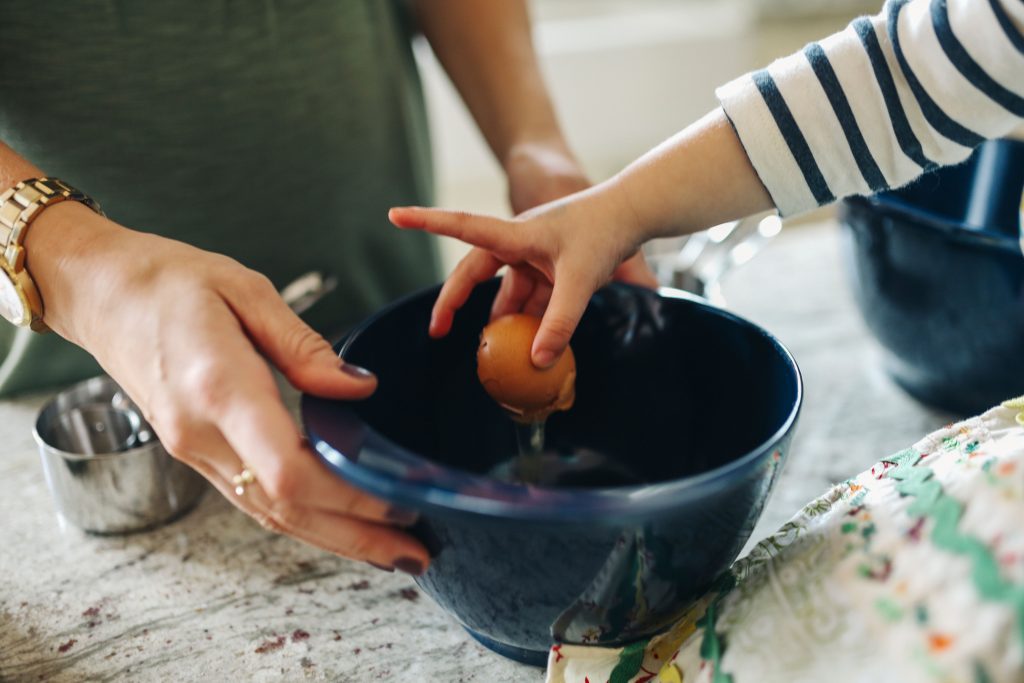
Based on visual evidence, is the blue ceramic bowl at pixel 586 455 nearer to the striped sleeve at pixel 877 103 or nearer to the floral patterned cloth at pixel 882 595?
the floral patterned cloth at pixel 882 595

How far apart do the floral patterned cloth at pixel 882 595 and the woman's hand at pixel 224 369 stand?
0.17 metres

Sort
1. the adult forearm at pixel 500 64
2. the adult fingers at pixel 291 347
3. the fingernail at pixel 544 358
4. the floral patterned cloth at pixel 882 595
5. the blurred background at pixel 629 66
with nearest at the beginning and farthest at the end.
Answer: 1. the floral patterned cloth at pixel 882 595
2. the adult fingers at pixel 291 347
3. the fingernail at pixel 544 358
4. the adult forearm at pixel 500 64
5. the blurred background at pixel 629 66

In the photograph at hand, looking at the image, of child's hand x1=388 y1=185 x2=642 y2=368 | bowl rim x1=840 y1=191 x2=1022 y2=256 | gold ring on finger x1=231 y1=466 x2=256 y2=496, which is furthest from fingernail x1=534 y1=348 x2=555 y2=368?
bowl rim x1=840 y1=191 x2=1022 y2=256

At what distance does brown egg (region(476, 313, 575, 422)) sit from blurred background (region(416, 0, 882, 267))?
1919 millimetres

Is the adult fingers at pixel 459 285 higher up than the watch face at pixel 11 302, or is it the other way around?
the watch face at pixel 11 302

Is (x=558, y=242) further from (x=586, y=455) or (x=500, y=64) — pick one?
(x=500, y=64)

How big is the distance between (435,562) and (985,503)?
302 mm

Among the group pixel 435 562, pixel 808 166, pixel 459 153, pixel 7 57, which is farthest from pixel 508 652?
pixel 459 153

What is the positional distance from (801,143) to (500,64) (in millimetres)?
443

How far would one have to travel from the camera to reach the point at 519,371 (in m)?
0.64

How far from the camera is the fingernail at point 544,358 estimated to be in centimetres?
63

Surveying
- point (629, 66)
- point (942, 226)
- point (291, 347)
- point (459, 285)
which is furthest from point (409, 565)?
point (629, 66)

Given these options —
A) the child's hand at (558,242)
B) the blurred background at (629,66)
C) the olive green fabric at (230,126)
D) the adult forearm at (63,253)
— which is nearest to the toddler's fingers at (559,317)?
the child's hand at (558,242)

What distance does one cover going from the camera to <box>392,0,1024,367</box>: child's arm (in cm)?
57
